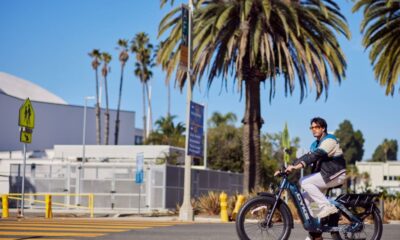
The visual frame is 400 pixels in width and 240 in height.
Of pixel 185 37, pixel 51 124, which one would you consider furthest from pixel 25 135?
pixel 51 124

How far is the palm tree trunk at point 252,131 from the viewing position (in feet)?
92.5

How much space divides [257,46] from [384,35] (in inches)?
257

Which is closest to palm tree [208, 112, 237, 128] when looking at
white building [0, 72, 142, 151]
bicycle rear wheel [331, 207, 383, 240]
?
white building [0, 72, 142, 151]

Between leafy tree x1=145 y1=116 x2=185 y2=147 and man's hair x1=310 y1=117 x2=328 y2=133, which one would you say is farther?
leafy tree x1=145 y1=116 x2=185 y2=147

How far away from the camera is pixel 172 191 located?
32.6 m

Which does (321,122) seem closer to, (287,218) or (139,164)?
(287,218)

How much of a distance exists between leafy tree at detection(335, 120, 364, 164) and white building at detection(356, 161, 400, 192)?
46.8 metres

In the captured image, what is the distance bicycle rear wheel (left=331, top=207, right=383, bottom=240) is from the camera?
891cm

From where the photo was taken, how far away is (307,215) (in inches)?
348

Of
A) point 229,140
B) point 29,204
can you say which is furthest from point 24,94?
point 29,204

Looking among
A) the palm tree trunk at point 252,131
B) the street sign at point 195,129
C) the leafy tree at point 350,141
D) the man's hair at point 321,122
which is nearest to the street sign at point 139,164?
the palm tree trunk at point 252,131

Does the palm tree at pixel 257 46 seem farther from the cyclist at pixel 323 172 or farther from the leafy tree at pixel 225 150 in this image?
the leafy tree at pixel 225 150

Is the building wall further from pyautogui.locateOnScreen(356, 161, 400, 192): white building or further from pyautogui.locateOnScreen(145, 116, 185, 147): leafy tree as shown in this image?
pyautogui.locateOnScreen(356, 161, 400, 192): white building

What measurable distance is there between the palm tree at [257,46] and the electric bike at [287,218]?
17482 mm
